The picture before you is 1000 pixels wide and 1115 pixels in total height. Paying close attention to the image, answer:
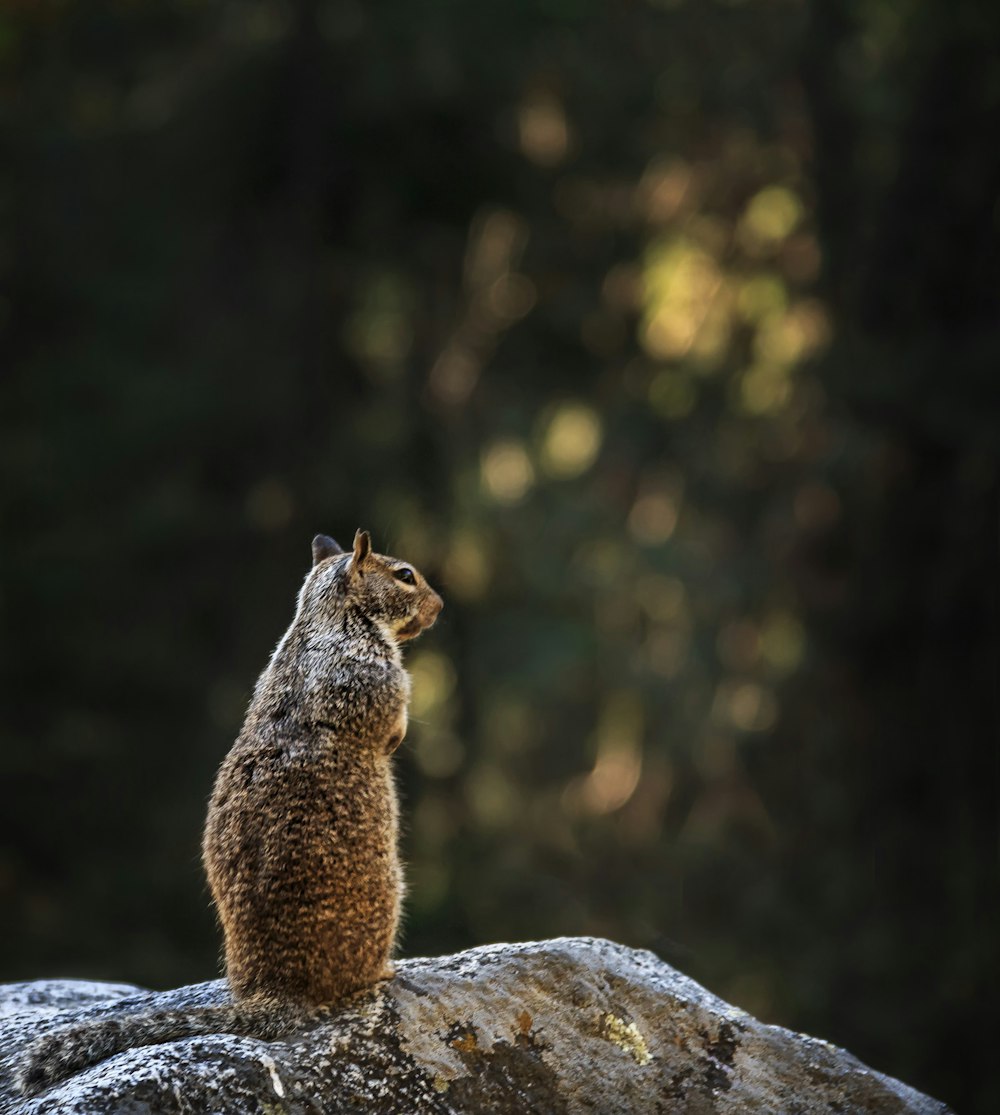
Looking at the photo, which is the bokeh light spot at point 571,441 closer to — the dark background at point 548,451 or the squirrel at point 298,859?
the dark background at point 548,451

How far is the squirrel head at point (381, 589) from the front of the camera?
18.0 ft

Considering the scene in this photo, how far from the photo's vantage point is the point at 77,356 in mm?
19594

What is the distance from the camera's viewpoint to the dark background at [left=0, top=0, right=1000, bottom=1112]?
17703 mm

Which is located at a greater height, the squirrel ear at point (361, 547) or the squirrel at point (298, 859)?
the squirrel ear at point (361, 547)

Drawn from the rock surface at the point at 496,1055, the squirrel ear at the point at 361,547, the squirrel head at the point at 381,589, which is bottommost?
the rock surface at the point at 496,1055

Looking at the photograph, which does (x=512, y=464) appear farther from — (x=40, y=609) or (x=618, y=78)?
(x=40, y=609)

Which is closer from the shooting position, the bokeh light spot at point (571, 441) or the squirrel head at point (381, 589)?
the squirrel head at point (381, 589)

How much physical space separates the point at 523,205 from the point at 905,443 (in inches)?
276

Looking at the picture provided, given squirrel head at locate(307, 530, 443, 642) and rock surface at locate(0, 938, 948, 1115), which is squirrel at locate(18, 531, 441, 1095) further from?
squirrel head at locate(307, 530, 443, 642)

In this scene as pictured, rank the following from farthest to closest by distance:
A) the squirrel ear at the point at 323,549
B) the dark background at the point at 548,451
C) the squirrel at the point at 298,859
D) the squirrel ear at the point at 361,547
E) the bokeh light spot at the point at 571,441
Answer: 1. the bokeh light spot at the point at 571,441
2. the dark background at the point at 548,451
3. the squirrel ear at the point at 323,549
4. the squirrel ear at the point at 361,547
5. the squirrel at the point at 298,859

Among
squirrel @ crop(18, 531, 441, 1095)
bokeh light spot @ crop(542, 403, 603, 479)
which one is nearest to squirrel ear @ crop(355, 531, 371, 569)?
squirrel @ crop(18, 531, 441, 1095)

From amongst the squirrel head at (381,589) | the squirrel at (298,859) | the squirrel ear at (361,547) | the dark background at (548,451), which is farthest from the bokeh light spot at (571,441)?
the squirrel at (298,859)

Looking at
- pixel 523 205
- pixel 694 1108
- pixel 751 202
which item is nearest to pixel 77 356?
pixel 523 205

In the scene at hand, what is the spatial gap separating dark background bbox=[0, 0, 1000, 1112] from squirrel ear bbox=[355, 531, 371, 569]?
849 centimetres
